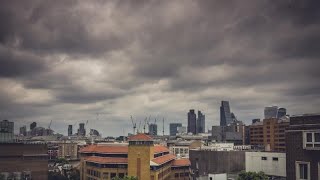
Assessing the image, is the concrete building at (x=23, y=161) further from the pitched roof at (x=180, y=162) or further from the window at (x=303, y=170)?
the window at (x=303, y=170)

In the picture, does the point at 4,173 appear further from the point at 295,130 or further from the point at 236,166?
the point at 295,130

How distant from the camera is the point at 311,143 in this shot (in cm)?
6775

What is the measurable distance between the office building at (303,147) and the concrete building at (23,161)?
123 meters

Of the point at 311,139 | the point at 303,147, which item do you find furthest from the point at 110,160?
the point at 311,139

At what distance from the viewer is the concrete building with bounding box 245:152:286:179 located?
112444 mm

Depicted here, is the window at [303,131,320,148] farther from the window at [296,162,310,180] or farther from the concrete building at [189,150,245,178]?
the concrete building at [189,150,245,178]

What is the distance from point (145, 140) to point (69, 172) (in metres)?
63.4

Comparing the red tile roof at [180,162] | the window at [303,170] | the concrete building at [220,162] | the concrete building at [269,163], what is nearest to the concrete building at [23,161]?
the red tile roof at [180,162]

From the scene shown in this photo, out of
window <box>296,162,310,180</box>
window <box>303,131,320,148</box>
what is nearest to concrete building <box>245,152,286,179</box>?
window <box>296,162,310,180</box>

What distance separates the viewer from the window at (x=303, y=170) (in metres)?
69.2

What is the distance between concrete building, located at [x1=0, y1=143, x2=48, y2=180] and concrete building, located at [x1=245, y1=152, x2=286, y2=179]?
94.7 m

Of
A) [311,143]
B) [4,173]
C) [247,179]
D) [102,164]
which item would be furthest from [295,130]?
[4,173]

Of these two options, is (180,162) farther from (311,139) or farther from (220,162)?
(311,139)

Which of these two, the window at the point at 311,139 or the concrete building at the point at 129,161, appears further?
the concrete building at the point at 129,161
